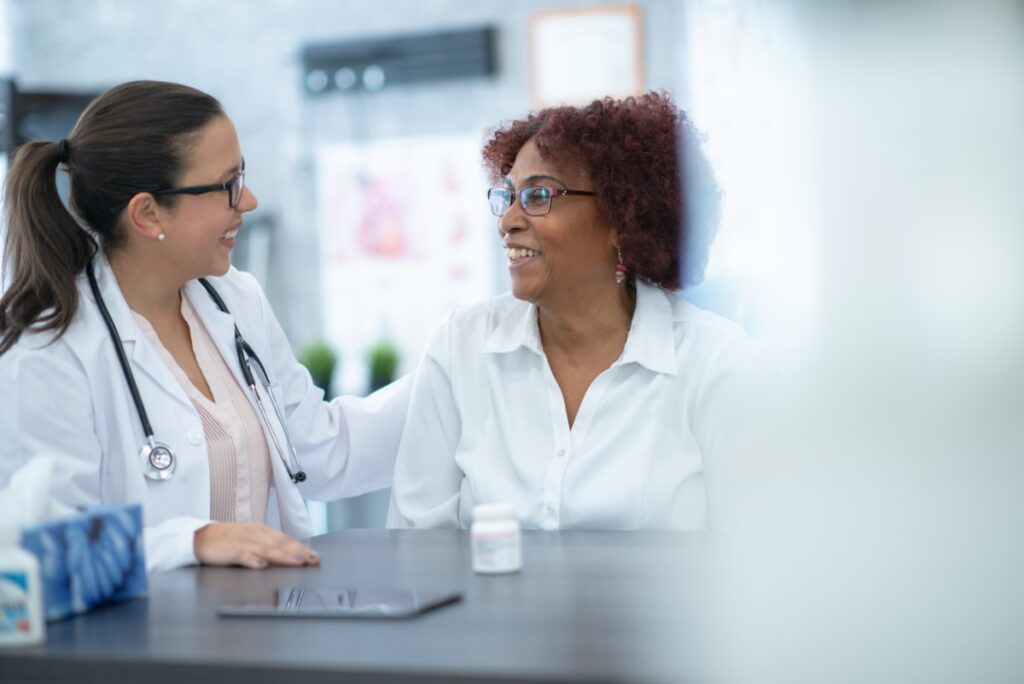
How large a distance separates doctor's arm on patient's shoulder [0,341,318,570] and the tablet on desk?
23cm

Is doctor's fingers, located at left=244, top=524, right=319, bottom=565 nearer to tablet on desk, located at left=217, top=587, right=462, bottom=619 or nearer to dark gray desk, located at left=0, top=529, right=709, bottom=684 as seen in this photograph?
dark gray desk, located at left=0, top=529, right=709, bottom=684

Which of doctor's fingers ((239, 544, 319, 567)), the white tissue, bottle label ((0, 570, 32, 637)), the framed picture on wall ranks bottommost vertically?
doctor's fingers ((239, 544, 319, 567))

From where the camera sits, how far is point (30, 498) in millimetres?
1285

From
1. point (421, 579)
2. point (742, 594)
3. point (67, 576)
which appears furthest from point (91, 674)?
point (742, 594)

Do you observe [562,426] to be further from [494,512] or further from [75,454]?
[75,454]

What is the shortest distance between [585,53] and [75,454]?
3.65m

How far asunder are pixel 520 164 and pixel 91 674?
4.24ft

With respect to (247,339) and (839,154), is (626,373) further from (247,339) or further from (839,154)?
(839,154)

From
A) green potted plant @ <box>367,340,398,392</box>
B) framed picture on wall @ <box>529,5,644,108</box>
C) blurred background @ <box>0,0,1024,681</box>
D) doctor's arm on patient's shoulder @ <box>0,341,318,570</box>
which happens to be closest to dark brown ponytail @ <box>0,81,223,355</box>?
doctor's arm on patient's shoulder @ <box>0,341,318,570</box>

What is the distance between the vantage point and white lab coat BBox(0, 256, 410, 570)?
5.90 feet

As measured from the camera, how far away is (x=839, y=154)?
2.66ft

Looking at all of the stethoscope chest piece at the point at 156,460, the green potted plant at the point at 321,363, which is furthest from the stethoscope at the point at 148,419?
the green potted plant at the point at 321,363

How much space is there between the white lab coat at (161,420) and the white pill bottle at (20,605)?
452 millimetres

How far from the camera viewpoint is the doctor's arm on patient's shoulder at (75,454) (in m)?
1.66
